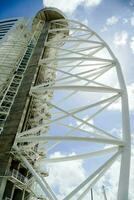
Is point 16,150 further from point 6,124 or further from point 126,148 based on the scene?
point 126,148

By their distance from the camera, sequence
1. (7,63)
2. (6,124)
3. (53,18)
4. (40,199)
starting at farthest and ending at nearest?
(53,18) < (7,63) < (40,199) < (6,124)

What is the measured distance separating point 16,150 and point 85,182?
4.72 m

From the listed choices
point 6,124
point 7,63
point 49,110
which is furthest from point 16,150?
point 7,63

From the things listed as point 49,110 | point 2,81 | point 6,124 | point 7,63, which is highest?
point 7,63

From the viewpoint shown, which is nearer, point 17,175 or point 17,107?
point 17,175

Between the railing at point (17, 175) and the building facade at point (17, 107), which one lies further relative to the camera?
the building facade at point (17, 107)

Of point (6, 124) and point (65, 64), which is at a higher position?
point (65, 64)

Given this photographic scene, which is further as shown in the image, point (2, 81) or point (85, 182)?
point (2, 81)

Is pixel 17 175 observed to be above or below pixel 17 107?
below

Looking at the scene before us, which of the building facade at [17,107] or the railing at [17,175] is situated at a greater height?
the building facade at [17,107]

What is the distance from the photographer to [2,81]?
20422 mm

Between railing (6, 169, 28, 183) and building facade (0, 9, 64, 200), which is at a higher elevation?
building facade (0, 9, 64, 200)

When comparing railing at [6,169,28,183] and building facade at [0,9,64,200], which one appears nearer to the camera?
railing at [6,169,28,183]

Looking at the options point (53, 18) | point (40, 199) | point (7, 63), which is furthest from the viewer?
point (53, 18)
